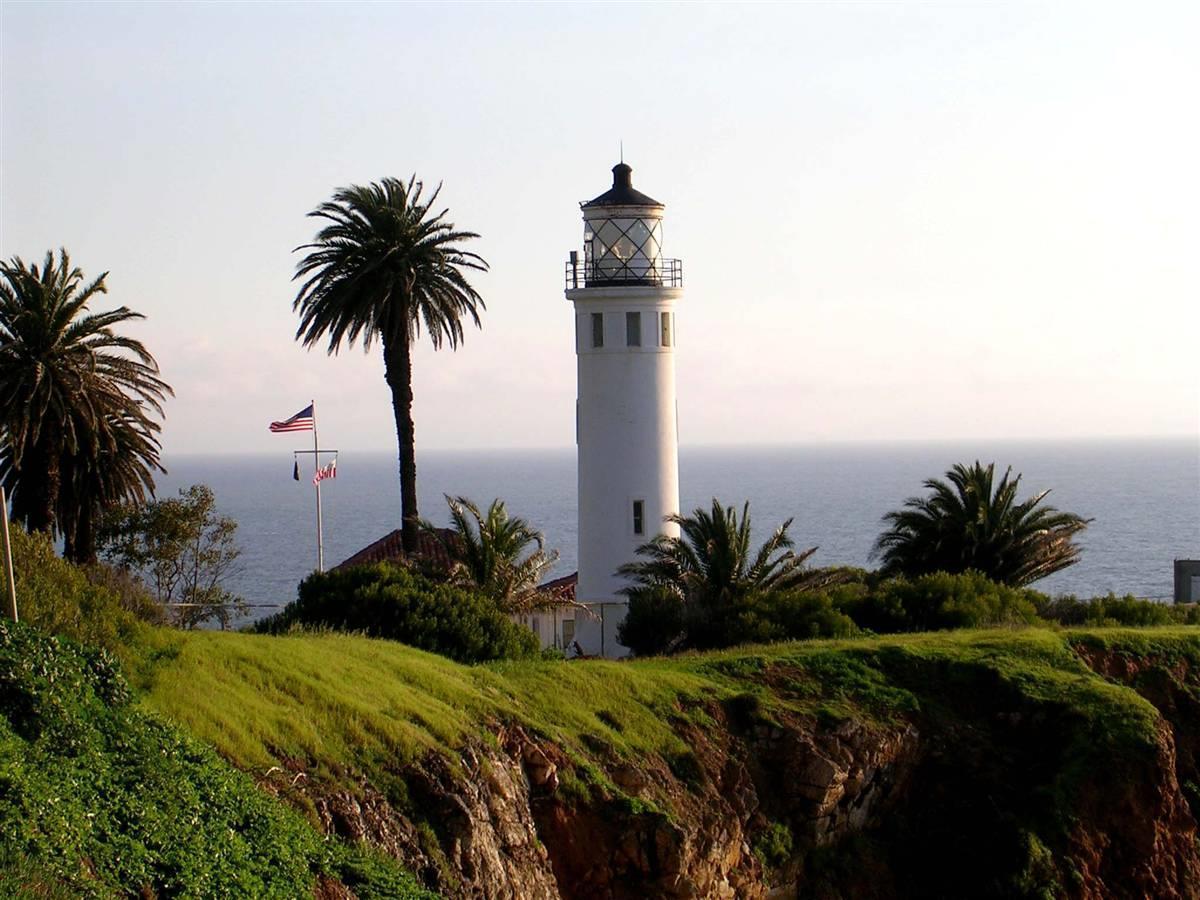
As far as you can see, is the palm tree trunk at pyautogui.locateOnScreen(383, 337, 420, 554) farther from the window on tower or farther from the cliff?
the cliff

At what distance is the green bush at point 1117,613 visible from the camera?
34.5 m

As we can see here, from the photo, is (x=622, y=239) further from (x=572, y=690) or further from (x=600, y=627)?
(x=572, y=690)

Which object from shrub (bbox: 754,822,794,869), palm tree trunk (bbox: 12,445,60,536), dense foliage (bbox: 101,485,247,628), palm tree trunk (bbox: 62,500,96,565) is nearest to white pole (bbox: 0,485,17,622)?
shrub (bbox: 754,822,794,869)

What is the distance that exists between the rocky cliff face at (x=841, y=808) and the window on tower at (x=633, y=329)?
16.0 metres

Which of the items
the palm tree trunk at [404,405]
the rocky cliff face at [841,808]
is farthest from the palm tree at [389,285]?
the rocky cliff face at [841,808]

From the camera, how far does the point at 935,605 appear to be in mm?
34188

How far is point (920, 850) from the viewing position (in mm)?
26375

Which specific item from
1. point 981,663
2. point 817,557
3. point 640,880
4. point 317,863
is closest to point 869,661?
point 981,663

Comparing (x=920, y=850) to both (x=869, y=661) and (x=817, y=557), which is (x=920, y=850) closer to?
(x=869, y=661)

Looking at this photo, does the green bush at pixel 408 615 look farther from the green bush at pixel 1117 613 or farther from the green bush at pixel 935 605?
the green bush at pixel 1117 613

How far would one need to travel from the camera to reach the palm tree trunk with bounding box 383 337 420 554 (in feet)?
131

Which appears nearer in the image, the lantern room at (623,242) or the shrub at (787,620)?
the shrub at (787,620)

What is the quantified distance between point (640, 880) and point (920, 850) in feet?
21.7

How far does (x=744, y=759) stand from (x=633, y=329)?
754 inches
